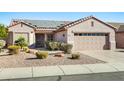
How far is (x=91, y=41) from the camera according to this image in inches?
891

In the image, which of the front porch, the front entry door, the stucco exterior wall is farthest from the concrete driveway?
the front entry door

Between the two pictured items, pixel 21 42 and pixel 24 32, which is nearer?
pixel 21 42

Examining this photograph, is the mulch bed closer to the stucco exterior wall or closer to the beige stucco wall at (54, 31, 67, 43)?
the beige stucco wall at (54, 31, 67, 43)

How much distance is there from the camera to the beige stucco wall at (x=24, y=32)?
998 inches

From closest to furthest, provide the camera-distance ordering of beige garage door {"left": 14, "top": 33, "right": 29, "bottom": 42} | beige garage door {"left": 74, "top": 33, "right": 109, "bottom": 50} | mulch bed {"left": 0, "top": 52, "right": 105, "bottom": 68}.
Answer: mulch bed {"left": 0, "top": 52, "right": 105, "bottom": 68}, beige garage door {"left": 74, "top": 33, "right": 109, "bottom": 50}, beige garage door {"left": 14, "top": 33, "right": 29, "bottom": 42}

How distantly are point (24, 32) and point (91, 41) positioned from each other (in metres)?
9.69

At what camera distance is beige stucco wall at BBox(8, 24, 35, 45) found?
2534 centimetres

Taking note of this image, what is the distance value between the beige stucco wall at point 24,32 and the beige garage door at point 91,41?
24.1 feet

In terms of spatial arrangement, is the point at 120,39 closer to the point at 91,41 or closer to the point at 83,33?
the point at 91,41

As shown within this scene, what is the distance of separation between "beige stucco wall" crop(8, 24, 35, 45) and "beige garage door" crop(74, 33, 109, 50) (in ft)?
24.1

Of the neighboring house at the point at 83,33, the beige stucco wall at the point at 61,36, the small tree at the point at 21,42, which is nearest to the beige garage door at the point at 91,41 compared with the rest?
the neighboring house at the point at 83,33

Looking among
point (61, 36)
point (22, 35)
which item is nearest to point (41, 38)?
point (22, 35)

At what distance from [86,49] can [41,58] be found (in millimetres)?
9432

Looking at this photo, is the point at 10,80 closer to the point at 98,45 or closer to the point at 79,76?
the point at 79,76
